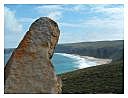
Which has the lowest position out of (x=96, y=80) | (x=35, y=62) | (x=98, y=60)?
(x=96, y=80)

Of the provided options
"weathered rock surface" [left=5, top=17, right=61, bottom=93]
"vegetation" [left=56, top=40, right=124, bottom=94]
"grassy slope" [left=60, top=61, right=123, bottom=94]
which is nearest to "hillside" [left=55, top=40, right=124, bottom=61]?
"vegetation" [left=56, top=40, right=124, bottom=94]

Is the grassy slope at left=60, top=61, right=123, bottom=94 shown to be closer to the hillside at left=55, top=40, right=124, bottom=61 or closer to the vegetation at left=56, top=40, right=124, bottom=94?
the vegetation at left=56, top=40, right=124, bottom=94

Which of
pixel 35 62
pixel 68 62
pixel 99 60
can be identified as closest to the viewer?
pixel 35 62

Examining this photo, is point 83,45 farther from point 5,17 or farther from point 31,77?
point 31,77

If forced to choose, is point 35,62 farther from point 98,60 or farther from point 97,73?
point 98,60

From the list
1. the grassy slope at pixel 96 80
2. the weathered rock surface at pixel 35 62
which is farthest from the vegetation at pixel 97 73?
the weathered rock surface at pixel 35 62

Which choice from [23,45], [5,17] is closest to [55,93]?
[23,45]

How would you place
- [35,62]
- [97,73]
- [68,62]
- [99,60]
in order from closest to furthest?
[35,62] → [68,62] → [97,73] → [99,60]

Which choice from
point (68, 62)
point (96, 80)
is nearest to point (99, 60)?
point (96, 80)

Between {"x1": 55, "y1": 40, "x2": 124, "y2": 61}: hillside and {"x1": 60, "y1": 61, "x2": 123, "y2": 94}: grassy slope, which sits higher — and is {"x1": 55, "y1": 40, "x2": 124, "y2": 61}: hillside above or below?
above
